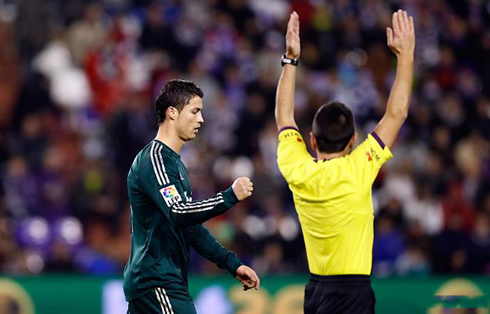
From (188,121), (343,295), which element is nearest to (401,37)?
(188,121)

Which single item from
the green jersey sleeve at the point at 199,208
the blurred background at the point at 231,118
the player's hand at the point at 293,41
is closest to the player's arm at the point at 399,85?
the player's hand at the point at 293,41

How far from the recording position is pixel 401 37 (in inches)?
206

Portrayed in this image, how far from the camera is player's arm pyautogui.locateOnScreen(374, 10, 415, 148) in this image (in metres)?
5.13

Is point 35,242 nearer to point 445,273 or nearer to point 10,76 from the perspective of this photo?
point 10,76

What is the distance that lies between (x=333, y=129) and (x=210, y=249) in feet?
4.15

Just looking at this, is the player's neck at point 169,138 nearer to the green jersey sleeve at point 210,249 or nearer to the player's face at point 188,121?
the player's face at point 188,121

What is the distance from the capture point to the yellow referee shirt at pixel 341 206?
5.04 meters

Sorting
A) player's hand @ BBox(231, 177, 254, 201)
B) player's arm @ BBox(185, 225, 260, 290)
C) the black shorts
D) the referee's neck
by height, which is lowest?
the black shorts

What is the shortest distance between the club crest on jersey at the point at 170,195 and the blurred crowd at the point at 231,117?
5.57 m

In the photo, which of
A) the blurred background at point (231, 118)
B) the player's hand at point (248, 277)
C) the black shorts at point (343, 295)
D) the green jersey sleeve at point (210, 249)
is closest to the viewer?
the black shorts at point (343, 295)

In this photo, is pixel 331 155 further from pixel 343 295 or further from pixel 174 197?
pixel 174 197

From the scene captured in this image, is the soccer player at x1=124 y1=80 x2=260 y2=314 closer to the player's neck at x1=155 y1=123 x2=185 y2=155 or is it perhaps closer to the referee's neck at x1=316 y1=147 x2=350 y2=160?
the player's neck at x1=155 y1=123 x2=185 y2=155

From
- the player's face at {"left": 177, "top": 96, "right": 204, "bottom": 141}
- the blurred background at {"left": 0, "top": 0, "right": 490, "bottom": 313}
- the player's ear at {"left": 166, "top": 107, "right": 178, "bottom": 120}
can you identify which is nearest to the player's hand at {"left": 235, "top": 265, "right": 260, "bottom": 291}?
the player's face at {"left": 177, "top": 96, "right": 204, "bottom": 141}

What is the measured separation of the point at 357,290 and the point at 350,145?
78 centimetres
